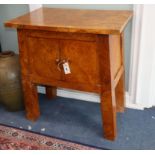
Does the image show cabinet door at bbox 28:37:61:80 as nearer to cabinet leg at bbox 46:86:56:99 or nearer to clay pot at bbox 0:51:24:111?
clay pot at bbox 0:51:24:111

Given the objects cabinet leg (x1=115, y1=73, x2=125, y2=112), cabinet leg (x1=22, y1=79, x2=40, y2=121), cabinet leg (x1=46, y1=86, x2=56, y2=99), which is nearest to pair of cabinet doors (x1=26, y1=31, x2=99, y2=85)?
cabinet leg (x1=22, y1=79, x2=40, y2=121)

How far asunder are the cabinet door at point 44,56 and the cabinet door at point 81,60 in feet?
0.19

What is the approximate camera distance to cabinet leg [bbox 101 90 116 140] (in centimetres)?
141

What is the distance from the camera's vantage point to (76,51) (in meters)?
1.38

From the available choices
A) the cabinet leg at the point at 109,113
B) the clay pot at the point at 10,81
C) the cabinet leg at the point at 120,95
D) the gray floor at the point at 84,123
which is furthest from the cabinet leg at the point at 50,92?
the cabinet leg at the point at 109,113

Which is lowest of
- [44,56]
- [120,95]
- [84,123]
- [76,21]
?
[84,123]

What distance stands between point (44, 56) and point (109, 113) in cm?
46

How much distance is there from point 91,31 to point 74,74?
274 mm

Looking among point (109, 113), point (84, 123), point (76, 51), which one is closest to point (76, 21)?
point (76, 51)

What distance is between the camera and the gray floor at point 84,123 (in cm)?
151

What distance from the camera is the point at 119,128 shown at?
1.61 m

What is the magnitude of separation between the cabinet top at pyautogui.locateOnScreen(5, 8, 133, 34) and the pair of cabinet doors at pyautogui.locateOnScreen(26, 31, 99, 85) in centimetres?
5

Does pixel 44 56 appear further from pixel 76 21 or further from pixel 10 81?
pixel 10 81
